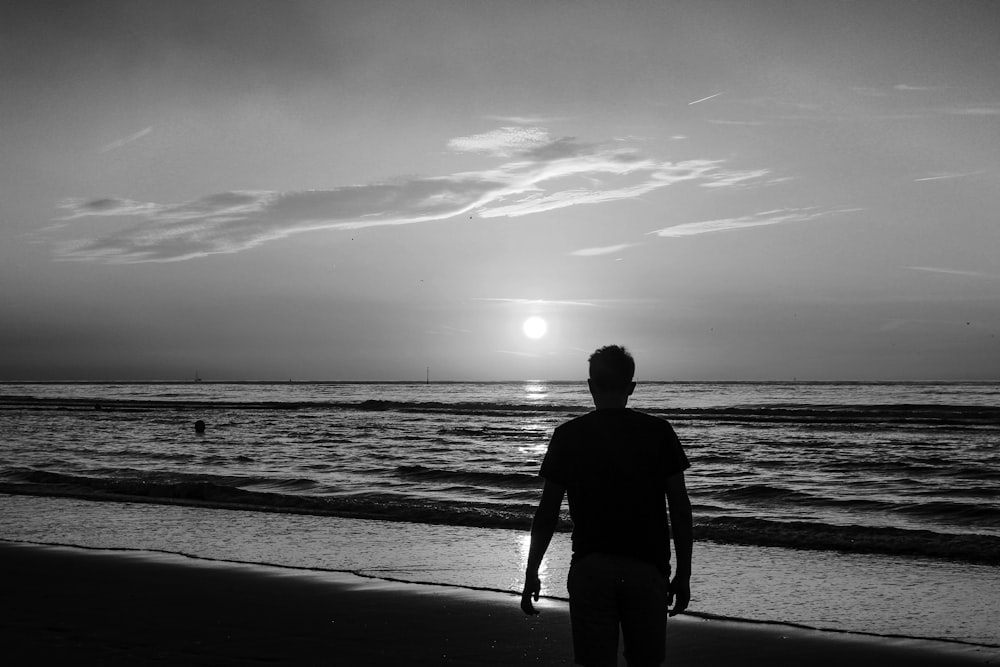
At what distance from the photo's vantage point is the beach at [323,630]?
251 inches

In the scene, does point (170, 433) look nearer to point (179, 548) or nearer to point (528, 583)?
point (179, 548)

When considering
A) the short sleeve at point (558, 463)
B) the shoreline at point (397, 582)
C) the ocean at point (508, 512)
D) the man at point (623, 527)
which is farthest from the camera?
the ocean at point (508, 512)

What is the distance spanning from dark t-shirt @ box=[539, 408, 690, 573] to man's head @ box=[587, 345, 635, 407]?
0.11 metres

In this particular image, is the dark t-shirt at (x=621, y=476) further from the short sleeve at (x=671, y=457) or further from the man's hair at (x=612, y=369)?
the man's hair at (x=612, y=369)

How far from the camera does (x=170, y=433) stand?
1574 inches

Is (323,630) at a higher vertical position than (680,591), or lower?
lower

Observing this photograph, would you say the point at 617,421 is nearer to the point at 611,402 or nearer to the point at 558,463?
the point at 611,402

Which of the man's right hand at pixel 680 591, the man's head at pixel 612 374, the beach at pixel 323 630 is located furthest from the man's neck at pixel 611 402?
the beach at pixel 323 630

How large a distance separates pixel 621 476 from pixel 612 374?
0.46 metres

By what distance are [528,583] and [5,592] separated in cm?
659

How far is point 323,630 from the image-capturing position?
710cm

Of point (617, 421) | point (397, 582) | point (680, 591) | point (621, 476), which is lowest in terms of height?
point (397, 582)

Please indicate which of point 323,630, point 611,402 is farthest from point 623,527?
point 323,630

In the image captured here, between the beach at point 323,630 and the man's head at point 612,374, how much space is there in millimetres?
3214
